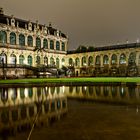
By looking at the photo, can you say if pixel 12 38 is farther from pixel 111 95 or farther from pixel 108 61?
pixel 111 95

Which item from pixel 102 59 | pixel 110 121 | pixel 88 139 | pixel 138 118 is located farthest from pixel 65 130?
pixel 102 59

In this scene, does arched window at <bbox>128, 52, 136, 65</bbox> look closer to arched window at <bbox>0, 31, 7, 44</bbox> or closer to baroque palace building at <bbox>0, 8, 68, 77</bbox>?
baroque palace building at <bbox>0, 8, 68, 77</bbox>

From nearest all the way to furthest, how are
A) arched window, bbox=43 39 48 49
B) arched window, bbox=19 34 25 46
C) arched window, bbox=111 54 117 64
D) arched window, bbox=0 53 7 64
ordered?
arched window, bbox=0 53 7 64
arched window, bbox=19 34 25 46
arched window, bbox=111 54 117 64
arched window, bbox=43 39 48 49

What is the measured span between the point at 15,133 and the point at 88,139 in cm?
227

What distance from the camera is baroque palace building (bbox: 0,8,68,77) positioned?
61.0m

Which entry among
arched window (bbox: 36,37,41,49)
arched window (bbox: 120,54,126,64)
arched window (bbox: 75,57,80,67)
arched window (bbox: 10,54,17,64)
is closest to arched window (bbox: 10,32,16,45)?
arched window (bbox: 10,54,17,64)

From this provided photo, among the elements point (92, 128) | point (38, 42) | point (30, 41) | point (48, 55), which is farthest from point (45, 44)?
point (92, 128)

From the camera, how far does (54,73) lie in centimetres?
6400

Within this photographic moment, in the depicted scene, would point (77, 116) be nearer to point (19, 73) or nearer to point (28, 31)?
point (19, 73)

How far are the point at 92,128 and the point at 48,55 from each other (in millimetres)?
70294

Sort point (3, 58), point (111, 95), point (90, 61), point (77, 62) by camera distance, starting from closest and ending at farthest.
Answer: point (111, 95) → point (3, 58) → point (90, 61) → point (77, 62)

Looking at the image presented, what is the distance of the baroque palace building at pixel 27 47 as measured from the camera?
6098 centimetres

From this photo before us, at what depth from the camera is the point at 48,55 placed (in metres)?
77.1

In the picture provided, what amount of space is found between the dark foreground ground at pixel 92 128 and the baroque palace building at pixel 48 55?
46.9 m
